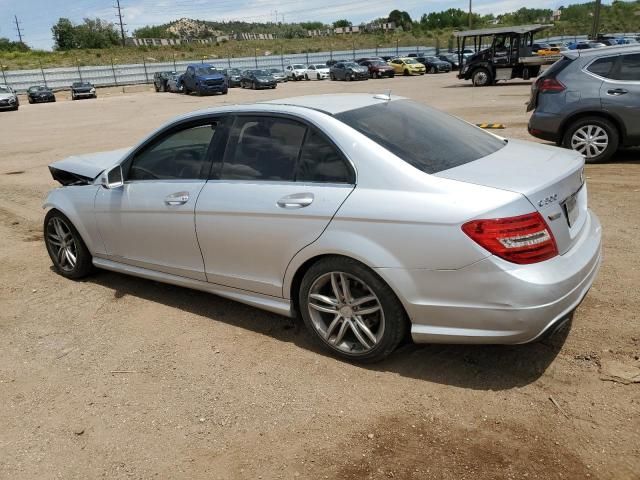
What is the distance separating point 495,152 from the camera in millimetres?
3633

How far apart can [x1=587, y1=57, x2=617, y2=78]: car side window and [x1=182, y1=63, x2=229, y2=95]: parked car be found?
30.3 meters

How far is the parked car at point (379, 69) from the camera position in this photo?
1703 inches

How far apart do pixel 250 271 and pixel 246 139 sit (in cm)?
88

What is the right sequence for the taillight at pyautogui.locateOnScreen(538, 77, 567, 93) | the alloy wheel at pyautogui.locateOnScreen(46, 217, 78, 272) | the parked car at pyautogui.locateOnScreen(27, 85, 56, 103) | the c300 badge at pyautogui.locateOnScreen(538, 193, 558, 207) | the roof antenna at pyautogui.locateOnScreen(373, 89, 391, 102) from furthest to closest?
the parked car at pyautogui.locateOnScreen(27, 85, 56, 103) → the taillight at pyautogui.locateOnScreen(538, 77, 567, 93) → the alloy wheel at pyautogui.locateOnScreen(46, 217, 78, 272) → the roof antenna at pyautogui.locateOnScreen(373, 89, 391, 102) → the c300 badge at pyautogui.locateOnScreen(538, 193, 558, 207)

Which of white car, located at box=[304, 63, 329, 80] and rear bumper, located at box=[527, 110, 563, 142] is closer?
rear bumper, located at box=[527, 110, 563, 142]

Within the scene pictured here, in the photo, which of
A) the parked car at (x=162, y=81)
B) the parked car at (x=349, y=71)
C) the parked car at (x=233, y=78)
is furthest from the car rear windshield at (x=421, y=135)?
the parked car at (x=233, y=78)

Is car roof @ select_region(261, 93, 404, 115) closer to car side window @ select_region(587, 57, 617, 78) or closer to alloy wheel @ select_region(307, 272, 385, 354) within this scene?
alloy wheel @ select_region(307, 272, 385, 354)

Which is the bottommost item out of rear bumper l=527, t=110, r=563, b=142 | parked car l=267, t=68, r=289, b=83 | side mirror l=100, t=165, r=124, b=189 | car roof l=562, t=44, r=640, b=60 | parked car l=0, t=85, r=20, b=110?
parked car l=267, t=68, r=289, b=83

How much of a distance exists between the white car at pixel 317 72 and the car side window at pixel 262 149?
44.8 m

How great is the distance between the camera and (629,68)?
7918 mm

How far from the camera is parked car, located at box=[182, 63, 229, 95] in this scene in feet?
117

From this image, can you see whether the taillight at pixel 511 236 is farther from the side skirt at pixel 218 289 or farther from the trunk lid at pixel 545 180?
the side skirt at pixel 218 289

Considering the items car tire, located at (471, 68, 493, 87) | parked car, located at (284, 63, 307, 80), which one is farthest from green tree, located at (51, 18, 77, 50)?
car tire, located at (471, 68, 493, 87)

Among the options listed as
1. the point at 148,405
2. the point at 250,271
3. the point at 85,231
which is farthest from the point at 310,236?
the point at 85,231
